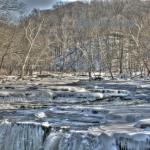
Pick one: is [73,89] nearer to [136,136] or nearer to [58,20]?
[136,136]

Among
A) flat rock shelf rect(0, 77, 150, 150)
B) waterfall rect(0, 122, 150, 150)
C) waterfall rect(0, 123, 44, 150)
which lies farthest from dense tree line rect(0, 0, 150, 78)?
waterfall rect(0, 122, 150, 150)

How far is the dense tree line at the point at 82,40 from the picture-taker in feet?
160

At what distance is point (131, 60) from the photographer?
62.7 meters

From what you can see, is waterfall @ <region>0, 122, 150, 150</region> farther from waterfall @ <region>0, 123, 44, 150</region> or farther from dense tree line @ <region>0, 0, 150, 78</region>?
dense tree line @ <region>0, 0, 150, 78</region>

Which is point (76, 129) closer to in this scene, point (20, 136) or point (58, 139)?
point (58, 139)

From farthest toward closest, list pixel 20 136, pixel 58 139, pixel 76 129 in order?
1. pixel 20 136
2. pixel 76 129
3. pixel 58 139

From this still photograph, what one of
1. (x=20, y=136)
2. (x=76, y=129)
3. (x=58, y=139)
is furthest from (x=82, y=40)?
(x=58, y=139)

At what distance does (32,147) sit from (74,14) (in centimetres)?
10216

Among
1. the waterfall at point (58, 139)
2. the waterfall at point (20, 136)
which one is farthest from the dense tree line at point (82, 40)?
the waterfall at point (58, 139)

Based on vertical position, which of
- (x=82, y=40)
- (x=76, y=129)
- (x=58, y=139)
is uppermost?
(x=82, y=40)

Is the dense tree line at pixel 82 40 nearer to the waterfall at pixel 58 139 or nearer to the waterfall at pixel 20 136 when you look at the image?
the waterfall at pixel 20 136

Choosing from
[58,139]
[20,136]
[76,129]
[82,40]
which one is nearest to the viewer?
[58,139]

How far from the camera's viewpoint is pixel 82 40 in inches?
3376

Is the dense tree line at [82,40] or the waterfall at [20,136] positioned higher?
the dense tree line at [82,40]
